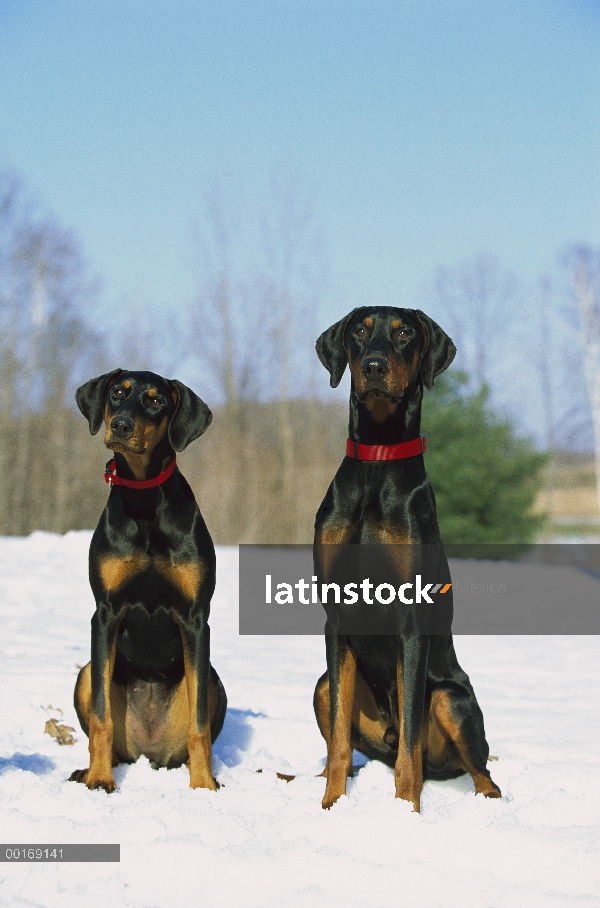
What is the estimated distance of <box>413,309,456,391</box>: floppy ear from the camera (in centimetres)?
346

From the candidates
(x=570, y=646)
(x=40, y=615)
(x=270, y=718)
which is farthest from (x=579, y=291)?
(x=270, y=718)

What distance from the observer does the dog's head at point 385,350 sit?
324cm

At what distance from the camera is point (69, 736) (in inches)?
165

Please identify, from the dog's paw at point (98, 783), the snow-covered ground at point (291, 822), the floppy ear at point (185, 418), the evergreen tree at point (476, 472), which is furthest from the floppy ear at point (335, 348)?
the evergreen tree at point (476, 472)

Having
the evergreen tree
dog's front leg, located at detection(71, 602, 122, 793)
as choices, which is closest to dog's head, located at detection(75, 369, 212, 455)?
dog's front leg, located at detection(71, 602, 122, 793)

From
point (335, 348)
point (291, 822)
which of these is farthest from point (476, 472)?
point (291, 822)

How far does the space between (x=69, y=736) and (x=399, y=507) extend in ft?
6.62

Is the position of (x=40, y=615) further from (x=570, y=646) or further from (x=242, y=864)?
(x=242, y=864)

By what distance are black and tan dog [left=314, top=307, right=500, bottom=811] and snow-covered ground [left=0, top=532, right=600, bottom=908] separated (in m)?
0.17

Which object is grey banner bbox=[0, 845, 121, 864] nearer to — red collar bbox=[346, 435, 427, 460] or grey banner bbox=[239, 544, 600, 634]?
grey banner bbox=[239, 544, 600, 634]

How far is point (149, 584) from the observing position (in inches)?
136

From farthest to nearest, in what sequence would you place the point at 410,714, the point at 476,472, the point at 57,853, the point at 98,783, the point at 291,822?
the point at 476,472 < the point at 98,783 < the point at 410,714 < the point at 291,822 < the point at 57,853

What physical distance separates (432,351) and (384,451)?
44cm

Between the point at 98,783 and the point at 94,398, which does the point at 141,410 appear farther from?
the point at 98,783
